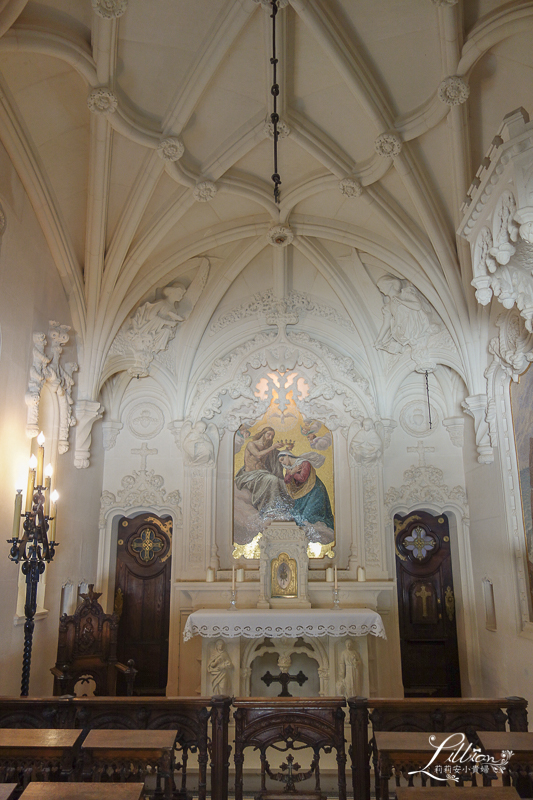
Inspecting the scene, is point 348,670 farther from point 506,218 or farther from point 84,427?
point 506,218

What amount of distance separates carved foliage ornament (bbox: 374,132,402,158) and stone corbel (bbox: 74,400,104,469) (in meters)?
5.69

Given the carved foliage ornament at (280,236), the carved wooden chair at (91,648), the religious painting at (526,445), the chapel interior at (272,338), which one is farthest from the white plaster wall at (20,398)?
the religious painting at (526,445)

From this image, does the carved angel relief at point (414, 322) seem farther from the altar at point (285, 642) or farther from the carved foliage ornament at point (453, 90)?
the altar at point (285, 642)

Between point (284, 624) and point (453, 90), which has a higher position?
point (453, 90)

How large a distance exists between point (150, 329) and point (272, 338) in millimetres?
2247

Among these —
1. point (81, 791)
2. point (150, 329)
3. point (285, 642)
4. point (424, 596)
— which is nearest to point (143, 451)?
point (150, 329)

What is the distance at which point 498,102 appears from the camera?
7.36m

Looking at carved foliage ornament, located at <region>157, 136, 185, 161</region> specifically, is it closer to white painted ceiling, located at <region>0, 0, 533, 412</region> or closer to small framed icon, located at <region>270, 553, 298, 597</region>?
white painted ceiling, located at <region>0, 0, 533, 412</region>

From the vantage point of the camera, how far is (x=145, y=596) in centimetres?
1124

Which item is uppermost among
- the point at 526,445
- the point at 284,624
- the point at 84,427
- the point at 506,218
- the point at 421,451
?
the point at 506,218

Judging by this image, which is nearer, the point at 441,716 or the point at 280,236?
the point at 441,716

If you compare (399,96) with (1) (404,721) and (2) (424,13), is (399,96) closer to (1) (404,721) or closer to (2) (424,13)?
(2) (424,13)

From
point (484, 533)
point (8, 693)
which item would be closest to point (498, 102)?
point (484, 533)

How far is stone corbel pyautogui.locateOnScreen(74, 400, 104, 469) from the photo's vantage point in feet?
33.1
